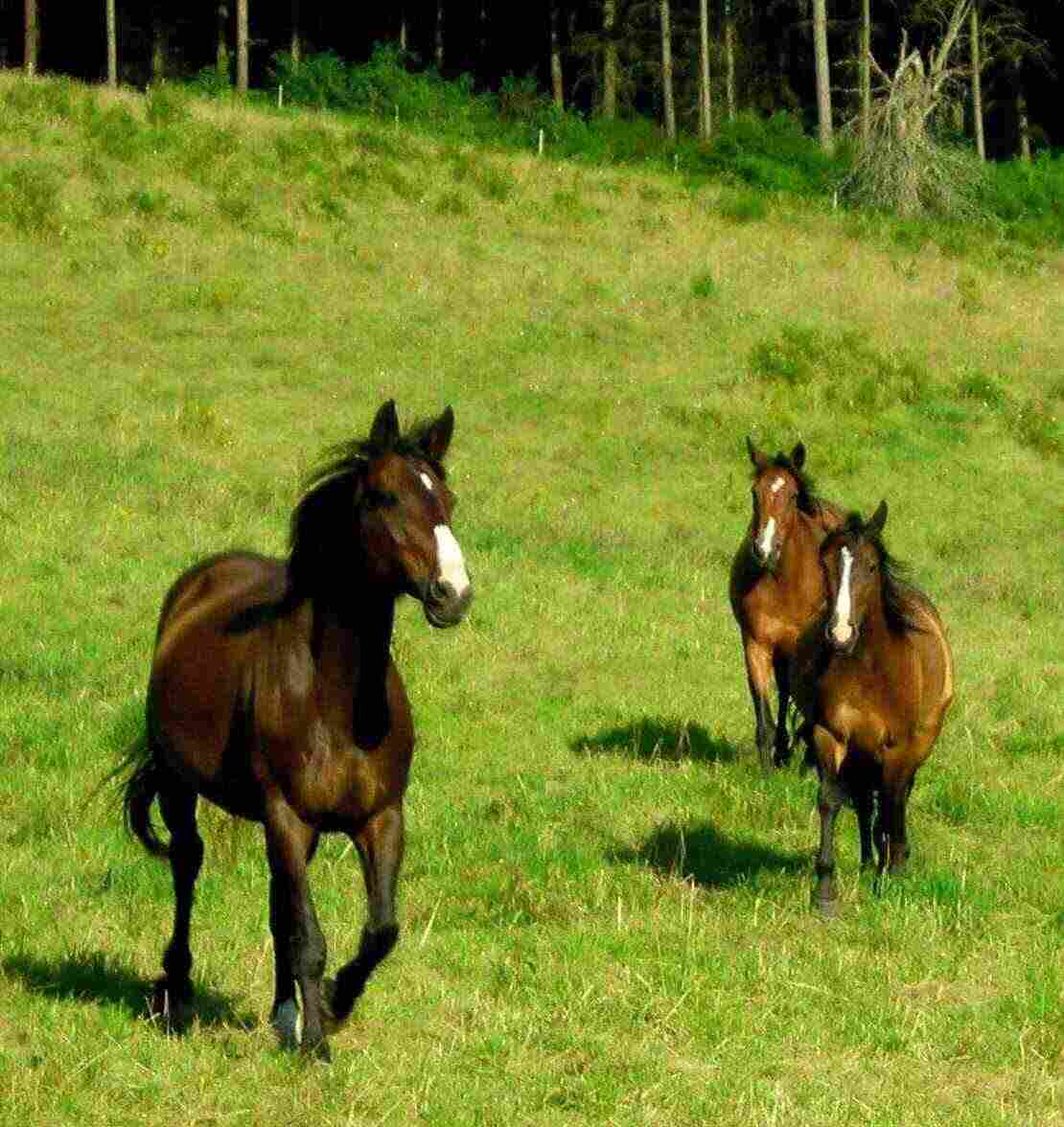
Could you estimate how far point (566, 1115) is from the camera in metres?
6.93

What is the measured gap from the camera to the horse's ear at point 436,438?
7.10 metres

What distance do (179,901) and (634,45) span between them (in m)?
64.6

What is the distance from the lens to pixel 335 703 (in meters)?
7.22

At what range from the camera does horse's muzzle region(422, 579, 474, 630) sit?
21.0 ft

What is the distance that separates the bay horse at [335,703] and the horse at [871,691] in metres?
3.46

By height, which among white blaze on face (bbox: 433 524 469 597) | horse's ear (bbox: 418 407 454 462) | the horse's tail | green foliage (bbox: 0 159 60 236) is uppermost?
green foliage (bbox: 0 159 60 236)

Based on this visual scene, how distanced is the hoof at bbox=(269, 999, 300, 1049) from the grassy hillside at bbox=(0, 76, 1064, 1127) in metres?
0.09

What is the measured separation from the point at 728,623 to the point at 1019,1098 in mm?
10785

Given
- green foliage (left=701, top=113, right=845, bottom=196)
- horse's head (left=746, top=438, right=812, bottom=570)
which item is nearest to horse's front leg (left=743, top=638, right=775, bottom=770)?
horse's head (left=746, top=438, right=812, bottom=570)

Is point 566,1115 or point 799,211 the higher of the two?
point 799,211

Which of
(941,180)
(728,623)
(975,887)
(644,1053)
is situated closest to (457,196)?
(941,180)

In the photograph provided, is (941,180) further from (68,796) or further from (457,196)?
(68,796)

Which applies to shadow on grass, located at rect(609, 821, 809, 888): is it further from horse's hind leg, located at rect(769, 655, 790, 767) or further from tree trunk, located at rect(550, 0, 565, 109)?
tree trunk, located at rect(550, 0, 565, 109)

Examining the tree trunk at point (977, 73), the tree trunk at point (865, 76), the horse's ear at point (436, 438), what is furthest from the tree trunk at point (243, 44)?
the horse's ear at point (436, 438)
